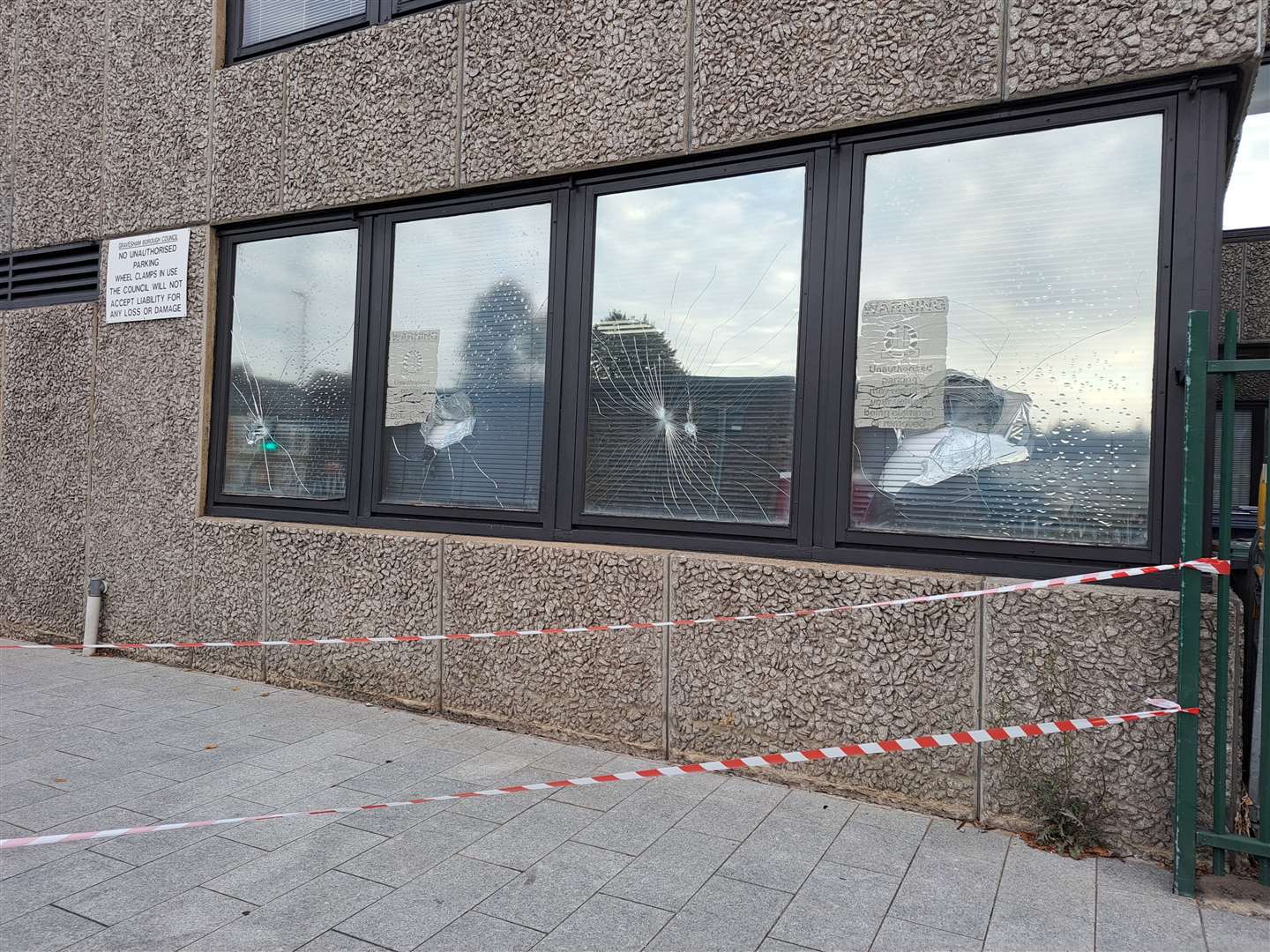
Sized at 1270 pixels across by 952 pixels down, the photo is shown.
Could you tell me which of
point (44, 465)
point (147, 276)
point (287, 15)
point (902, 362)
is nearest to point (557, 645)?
point (902, 362)

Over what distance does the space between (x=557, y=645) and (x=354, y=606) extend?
1479mm

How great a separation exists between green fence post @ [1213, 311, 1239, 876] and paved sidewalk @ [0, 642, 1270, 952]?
350mm

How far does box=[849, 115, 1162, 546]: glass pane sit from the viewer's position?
3.65 meters

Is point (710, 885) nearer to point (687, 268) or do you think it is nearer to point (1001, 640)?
point (1001, 640)

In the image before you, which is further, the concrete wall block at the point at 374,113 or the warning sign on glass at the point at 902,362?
the concrete wall block at the point at 374,113

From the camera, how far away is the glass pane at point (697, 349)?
4410 mm

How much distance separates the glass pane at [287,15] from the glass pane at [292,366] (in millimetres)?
1401

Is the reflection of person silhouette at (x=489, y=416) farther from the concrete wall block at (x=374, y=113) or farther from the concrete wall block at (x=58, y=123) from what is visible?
the concrete wall block at (x=58, y=123)

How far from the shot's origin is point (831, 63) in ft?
13.5

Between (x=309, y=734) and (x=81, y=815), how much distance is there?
1233mm

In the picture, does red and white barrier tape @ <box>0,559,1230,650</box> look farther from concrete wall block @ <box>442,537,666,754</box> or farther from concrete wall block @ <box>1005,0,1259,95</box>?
concrete wall block @ <box>1005,0,1259,95</box>

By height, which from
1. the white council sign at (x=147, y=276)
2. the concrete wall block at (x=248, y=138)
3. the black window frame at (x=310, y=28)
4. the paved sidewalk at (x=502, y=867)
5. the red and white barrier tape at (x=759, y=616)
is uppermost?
the black window frame at (x=310, y=28)

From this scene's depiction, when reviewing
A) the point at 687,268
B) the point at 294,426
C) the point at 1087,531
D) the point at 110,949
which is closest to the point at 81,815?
the point at 110,949

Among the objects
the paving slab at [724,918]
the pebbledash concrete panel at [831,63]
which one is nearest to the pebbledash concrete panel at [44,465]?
the pebbledash concrete panel at [831,63]
